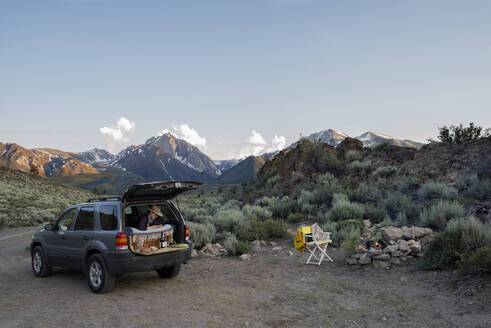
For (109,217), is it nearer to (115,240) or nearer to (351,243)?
(115,240)

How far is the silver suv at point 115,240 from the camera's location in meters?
6.22

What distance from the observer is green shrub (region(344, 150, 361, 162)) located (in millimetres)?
21578

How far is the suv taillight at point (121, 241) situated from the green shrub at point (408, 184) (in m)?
13.1

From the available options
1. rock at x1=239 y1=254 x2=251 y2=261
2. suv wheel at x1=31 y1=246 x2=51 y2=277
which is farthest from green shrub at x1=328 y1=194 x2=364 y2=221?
suv wheel at x1=31 y1=246 x2=51 y2=277

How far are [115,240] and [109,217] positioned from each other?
0.62 m

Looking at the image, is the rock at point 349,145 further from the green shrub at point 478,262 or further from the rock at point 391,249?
the green shrub at point 478,262

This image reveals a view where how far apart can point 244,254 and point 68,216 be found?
193 inches

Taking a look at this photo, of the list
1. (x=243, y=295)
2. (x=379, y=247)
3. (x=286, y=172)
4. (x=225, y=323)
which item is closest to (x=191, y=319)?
(x=225, y=323)

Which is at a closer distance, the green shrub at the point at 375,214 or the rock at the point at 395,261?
the rock at the point at 395,261

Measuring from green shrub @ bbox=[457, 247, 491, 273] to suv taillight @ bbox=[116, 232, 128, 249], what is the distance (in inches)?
247

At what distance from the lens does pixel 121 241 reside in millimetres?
6117

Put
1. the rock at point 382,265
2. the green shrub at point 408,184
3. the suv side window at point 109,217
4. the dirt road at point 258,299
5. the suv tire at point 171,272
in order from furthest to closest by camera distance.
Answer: the green shrub at point 408,184, the rock at point 382,265, the suv tire at point 171,272, the suv side window at point 109,217, the dirt road at point 258,299

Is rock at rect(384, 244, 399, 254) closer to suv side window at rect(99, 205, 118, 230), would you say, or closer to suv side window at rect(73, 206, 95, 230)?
suv side window at rect(99, 205, 118, 230)

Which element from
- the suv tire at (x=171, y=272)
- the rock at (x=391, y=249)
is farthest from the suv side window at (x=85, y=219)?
the rock at (x=391, y=249)
